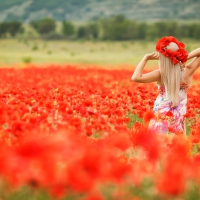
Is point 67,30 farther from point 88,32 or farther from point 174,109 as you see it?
point 174,109

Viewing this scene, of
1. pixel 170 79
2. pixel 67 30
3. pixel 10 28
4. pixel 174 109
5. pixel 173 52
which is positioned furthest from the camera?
pixel 67 30

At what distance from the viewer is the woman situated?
22.1ft

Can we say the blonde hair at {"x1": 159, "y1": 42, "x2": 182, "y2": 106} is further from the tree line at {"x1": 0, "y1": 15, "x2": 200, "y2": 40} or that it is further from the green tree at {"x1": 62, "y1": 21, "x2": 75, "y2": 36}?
the green tree at {"x1": 62, "y1": 21, "x2": 75, "y2": 36}

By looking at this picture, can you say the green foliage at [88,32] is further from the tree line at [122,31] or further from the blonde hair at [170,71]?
the blonde hair at [170,71]

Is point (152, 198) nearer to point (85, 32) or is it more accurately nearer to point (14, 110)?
point (14, 110)

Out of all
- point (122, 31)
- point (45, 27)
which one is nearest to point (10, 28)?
point (45, 27)

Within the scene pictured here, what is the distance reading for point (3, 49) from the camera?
5969cm

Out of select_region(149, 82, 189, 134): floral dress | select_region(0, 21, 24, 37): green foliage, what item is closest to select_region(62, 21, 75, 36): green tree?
select_region(0, 21, 24, 37): green foliage

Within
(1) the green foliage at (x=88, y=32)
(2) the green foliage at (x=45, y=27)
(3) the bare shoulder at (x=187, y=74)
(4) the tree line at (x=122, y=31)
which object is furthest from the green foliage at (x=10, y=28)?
(3) the bare shoulder at (x=187, y=74)

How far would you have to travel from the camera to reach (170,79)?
6828mm

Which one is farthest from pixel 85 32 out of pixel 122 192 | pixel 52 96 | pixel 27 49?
pixel 122 192

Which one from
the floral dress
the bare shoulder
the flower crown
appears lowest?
the floral dress

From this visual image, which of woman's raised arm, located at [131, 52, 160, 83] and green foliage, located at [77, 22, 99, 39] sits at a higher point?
woman's raised arm, located at [131, 52, 160, 83]

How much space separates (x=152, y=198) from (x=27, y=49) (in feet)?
187
